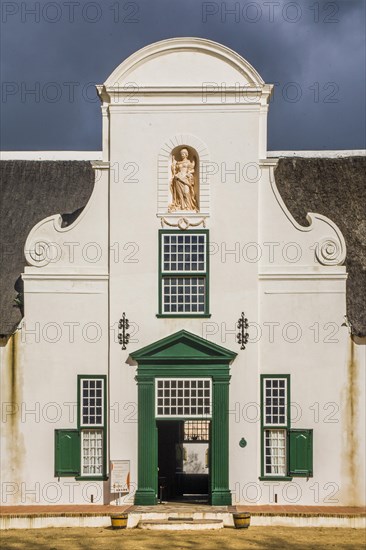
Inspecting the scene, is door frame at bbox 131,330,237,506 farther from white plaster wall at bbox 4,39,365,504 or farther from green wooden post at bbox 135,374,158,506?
white plaster wall at bbox 4,39,365,504

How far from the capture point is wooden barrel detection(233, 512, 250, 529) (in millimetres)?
25188

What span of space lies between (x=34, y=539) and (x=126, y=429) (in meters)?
4.42

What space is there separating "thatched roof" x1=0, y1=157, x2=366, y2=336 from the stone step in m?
7.20

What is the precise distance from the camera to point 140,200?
28422 mm

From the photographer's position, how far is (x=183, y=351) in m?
27.8

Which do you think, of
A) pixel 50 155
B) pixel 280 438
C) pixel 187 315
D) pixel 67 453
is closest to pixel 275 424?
pixel 280 438

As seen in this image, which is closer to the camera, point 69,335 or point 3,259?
point 69,335

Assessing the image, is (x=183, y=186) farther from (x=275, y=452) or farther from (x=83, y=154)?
(x=83, y=154)

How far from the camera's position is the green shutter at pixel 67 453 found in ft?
91.1

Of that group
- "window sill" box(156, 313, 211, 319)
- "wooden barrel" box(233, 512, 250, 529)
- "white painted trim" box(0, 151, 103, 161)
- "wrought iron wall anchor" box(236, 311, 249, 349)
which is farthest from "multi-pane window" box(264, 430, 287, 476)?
"white painted trim" box(0, 151, 103, 161)

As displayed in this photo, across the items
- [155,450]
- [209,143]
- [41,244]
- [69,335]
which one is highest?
[209,143]

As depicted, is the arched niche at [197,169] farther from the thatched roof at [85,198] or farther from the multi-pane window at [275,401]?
the multi-pane window at [275,401]

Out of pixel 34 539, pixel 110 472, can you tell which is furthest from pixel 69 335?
pixel 34 539

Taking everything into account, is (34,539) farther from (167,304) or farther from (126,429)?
(167,304)
